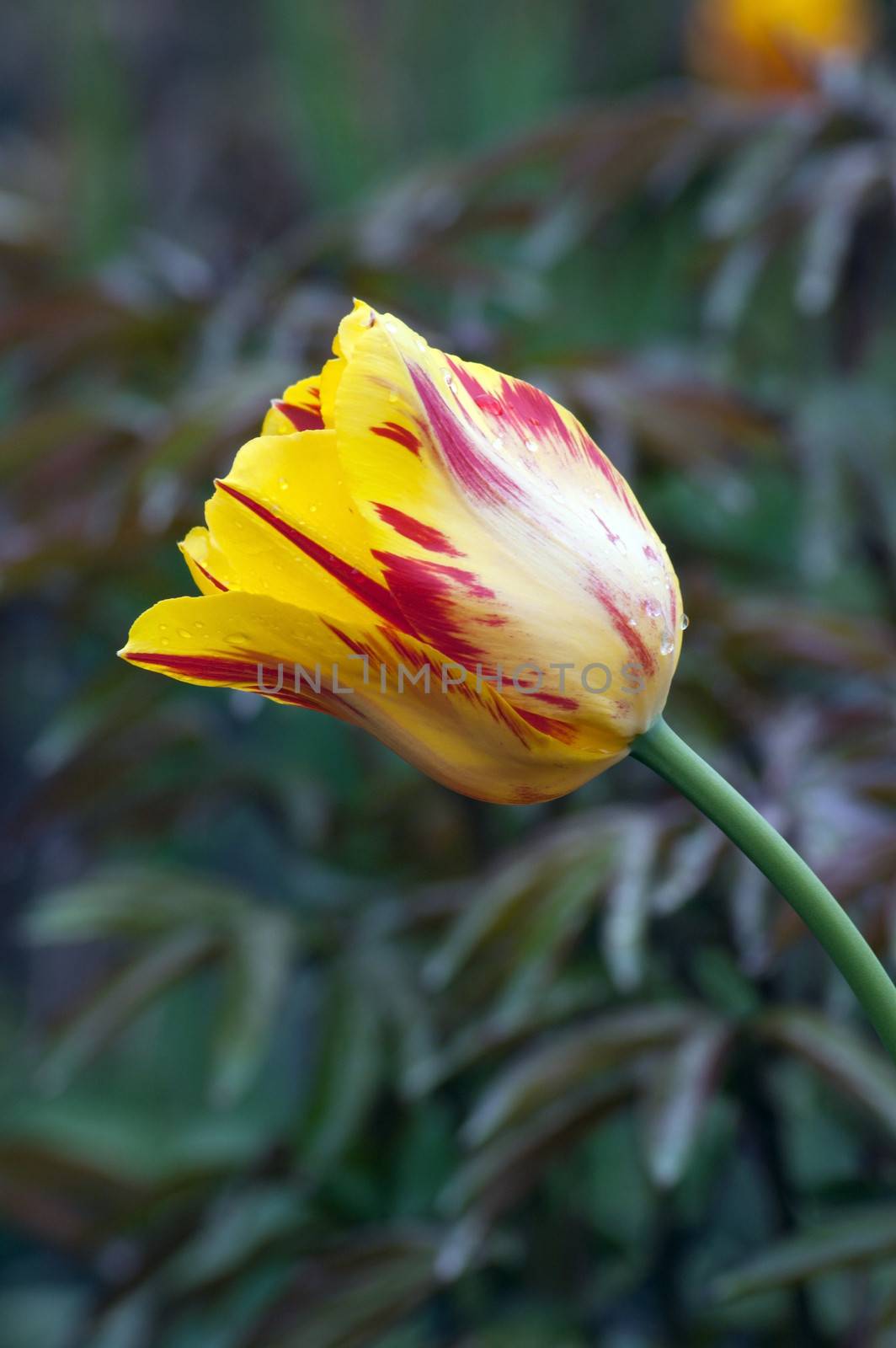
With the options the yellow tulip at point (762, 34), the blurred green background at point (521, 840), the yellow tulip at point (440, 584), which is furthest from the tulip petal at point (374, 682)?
the yellow tulip at point (762, 34)

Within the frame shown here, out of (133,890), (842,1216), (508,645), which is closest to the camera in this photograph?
(508,645)

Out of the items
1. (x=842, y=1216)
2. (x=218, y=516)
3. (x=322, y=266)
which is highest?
(x=322, y=266)

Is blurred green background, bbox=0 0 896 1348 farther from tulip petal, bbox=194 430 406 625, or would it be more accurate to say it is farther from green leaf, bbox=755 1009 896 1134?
tulip petal, bbox=194 430 406 625

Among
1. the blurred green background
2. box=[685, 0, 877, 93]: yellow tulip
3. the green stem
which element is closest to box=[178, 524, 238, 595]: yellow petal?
the green stem

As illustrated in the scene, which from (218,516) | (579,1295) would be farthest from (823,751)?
(218,516)

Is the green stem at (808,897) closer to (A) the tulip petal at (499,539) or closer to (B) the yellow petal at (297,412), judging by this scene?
(A) the tulip petal at (499,539)

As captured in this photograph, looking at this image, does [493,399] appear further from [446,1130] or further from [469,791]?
[446,1130]

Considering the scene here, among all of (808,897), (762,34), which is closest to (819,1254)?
(808,897)
